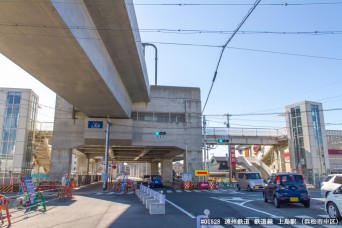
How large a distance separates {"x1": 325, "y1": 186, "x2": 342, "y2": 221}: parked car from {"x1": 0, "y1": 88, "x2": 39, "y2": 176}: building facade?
3762 centimetres

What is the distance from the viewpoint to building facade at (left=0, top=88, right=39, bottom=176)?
4034 cm

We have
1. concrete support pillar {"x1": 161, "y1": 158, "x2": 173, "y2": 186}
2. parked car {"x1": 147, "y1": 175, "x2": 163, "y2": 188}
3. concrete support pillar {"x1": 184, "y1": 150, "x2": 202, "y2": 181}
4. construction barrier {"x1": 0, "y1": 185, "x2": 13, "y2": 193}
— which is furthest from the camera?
concrete support pillar {"x1": 161, "y1": 158, "x2": 173, "y2": 186}

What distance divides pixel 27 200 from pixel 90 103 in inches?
486

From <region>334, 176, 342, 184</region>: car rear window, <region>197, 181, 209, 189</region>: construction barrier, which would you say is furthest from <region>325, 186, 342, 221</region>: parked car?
<region>197, 181, 209, 189</region>: construction barrier

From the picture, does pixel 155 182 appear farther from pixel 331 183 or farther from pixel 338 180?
pixel 338 180

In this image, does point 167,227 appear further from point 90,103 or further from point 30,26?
point 90,103

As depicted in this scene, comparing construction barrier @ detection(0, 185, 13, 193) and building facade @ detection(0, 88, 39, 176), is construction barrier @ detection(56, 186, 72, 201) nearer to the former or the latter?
construction barrier @ detection(0, 185, 13, 193)

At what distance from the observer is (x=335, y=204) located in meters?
11.4

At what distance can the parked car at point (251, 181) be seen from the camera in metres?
30.6

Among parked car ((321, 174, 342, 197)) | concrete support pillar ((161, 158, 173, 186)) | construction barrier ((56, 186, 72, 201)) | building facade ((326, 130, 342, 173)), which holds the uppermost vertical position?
building facade ((326, 130, 342, 173))

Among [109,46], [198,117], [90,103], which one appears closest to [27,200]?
[109,46]

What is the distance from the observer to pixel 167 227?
10039 mm

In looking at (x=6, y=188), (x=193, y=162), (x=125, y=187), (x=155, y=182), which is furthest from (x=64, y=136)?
(x=193, y=162)

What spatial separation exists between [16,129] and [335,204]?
131 ft
